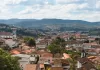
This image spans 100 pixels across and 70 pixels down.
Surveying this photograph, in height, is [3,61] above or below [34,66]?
above

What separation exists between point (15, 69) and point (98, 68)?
420 inches

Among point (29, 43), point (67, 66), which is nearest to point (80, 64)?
point (67, 66)

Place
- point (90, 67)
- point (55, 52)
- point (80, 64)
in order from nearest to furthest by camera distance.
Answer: point (90, 67) → point (80, 64) → point (55, 52)

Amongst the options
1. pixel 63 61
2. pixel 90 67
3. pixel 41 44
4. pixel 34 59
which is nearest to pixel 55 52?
pixel 34 59

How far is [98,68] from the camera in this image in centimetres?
3512

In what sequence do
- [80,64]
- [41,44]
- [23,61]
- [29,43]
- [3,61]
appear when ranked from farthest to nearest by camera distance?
[41,44]
[29,43]
[23,61]
[80,64]
[3,61]

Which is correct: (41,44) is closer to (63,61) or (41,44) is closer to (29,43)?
(29,43)

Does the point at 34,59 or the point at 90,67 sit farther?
the point at 34,59

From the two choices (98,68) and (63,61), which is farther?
(63,61)

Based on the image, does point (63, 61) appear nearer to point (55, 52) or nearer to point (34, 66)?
point (34, 66)

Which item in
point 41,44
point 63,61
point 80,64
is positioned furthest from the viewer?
point 41,44

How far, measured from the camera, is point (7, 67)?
28.0m

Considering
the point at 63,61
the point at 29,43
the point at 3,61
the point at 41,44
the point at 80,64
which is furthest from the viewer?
the point at 41,44

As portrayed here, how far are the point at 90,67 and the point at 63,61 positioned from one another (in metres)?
5.88
